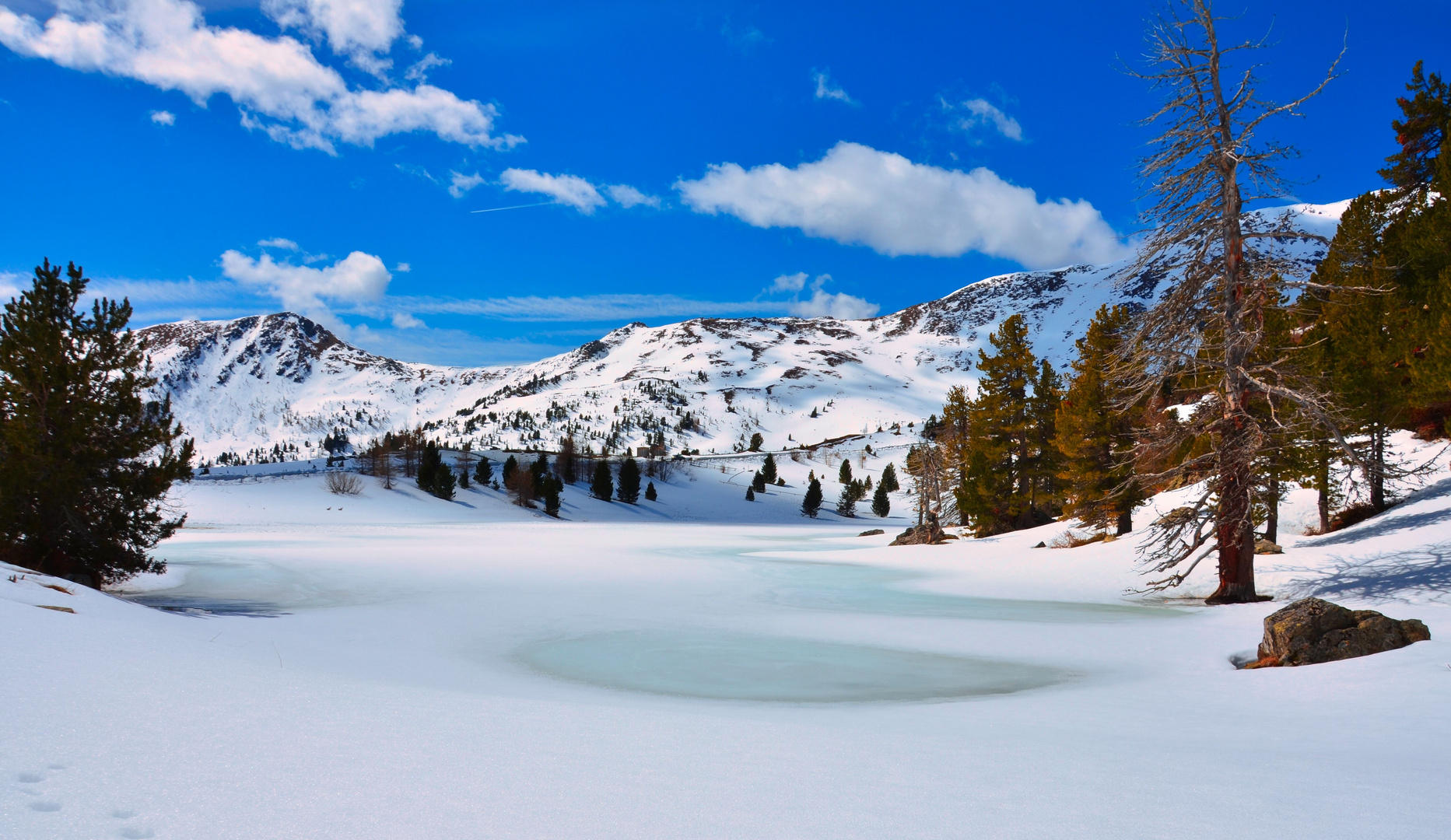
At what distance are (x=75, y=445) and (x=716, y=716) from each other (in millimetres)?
15611

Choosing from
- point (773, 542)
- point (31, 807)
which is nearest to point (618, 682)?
point (31, 807)

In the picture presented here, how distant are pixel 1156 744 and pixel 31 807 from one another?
6763 millimetres

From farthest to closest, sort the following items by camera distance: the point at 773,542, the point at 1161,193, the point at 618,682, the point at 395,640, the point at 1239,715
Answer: the point at 773,542
the point at 1161,193
the point at 395,640
the point at 618,682
the point at 1239,715

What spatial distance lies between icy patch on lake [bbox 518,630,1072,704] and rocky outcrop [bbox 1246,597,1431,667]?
2615 mm

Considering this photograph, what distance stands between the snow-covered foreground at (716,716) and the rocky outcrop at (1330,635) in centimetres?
50

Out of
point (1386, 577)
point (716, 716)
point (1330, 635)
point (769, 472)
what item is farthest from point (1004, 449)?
point (769, 472)

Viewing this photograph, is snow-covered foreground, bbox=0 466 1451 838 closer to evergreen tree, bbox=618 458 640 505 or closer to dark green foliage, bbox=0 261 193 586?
dark green foliage, bbox=0 261 193 586

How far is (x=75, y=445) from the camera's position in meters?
15.0

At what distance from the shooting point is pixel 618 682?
344 inches

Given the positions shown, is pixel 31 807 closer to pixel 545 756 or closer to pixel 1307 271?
pixel 545 756

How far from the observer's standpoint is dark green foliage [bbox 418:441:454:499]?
77125mm

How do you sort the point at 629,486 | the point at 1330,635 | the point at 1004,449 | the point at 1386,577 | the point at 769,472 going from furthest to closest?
the point at 769,472 → the point at 629,486 → the point at 1004,449 → the point at 1386,577 → the point at 1330,635

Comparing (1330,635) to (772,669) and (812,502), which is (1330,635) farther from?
(812,502)

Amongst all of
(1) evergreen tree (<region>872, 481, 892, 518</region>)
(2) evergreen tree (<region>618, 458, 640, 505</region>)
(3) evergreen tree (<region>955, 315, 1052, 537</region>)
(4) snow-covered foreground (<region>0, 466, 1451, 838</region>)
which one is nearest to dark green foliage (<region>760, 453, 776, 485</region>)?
(1) evergreen tree (<region>872, 481, 892, 518</region>)
